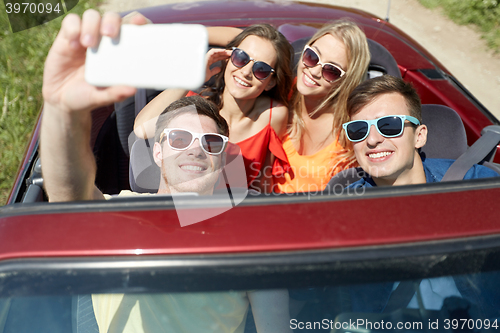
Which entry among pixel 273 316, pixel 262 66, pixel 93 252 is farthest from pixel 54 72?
pixel 262 66

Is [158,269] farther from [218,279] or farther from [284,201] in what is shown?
[284,201]

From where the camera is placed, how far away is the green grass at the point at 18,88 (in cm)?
308

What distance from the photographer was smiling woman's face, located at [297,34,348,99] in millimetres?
1983

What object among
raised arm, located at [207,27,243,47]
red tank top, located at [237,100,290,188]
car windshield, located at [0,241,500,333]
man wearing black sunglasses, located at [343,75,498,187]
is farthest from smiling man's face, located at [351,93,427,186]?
raised arm, located at [207,27,243,47]

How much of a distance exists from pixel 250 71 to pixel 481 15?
4.75 metres

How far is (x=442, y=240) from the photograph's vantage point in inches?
34.2

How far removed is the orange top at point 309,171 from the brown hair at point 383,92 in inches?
13.2

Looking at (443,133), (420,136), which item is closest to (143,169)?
(420,136)

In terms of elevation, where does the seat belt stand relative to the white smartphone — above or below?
below

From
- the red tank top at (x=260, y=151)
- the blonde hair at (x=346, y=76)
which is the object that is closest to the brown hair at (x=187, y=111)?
the red tank top at (x=260, y=151)

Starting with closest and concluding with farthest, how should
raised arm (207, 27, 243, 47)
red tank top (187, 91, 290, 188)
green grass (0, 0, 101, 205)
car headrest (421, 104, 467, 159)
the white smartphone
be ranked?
the white smartphone → car headrest (421, 104, 467, 159) → red tank top (187, 91, 290, 188) → raised arm (207, 27, 243, 47) → green grass (0, 0, 101, 205)

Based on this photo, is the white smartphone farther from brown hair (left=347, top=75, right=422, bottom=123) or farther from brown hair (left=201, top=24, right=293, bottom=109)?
brown hair (left=201, top=24, right=293, bottom=109)

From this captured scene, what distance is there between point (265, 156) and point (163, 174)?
755 mm

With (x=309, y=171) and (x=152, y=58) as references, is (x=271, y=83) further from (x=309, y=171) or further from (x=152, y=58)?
(x=152, y=58)
